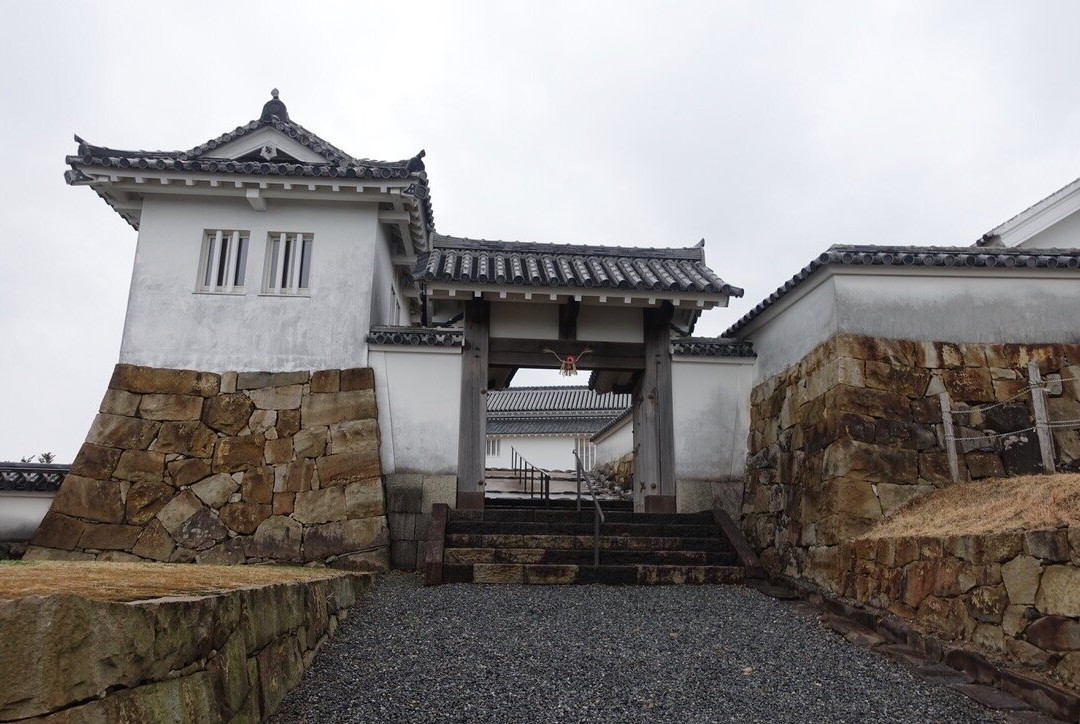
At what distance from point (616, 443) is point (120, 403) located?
45.9 feet

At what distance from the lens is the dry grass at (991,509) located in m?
5.47

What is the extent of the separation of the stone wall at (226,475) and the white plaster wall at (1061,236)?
11.5 m

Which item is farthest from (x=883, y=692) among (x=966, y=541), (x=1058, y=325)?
(x=1058, y=325)

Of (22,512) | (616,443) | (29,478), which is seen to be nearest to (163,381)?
(29,478)

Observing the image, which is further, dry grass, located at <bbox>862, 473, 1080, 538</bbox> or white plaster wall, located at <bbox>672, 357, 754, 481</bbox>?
white plaster wall, located at <bbox>672, 357, 754, 481</bbox>

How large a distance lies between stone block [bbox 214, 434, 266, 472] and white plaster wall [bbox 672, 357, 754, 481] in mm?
6204

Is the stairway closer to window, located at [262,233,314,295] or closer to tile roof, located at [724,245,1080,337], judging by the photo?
tile roof, located at [724,245,1080,337]

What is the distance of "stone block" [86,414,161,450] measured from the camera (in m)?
10.1

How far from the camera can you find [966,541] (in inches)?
229

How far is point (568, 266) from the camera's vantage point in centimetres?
1144

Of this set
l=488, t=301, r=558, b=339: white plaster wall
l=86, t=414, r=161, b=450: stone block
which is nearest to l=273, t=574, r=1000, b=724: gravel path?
l=488, t=301, r=558, b=339: white plaster wall

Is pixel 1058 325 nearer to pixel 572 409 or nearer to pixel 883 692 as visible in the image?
pixel 883 692

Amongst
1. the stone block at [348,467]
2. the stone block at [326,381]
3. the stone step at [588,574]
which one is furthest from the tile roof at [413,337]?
the stone step at [588,574]

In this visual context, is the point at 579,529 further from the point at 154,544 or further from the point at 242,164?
the point at 242,164
